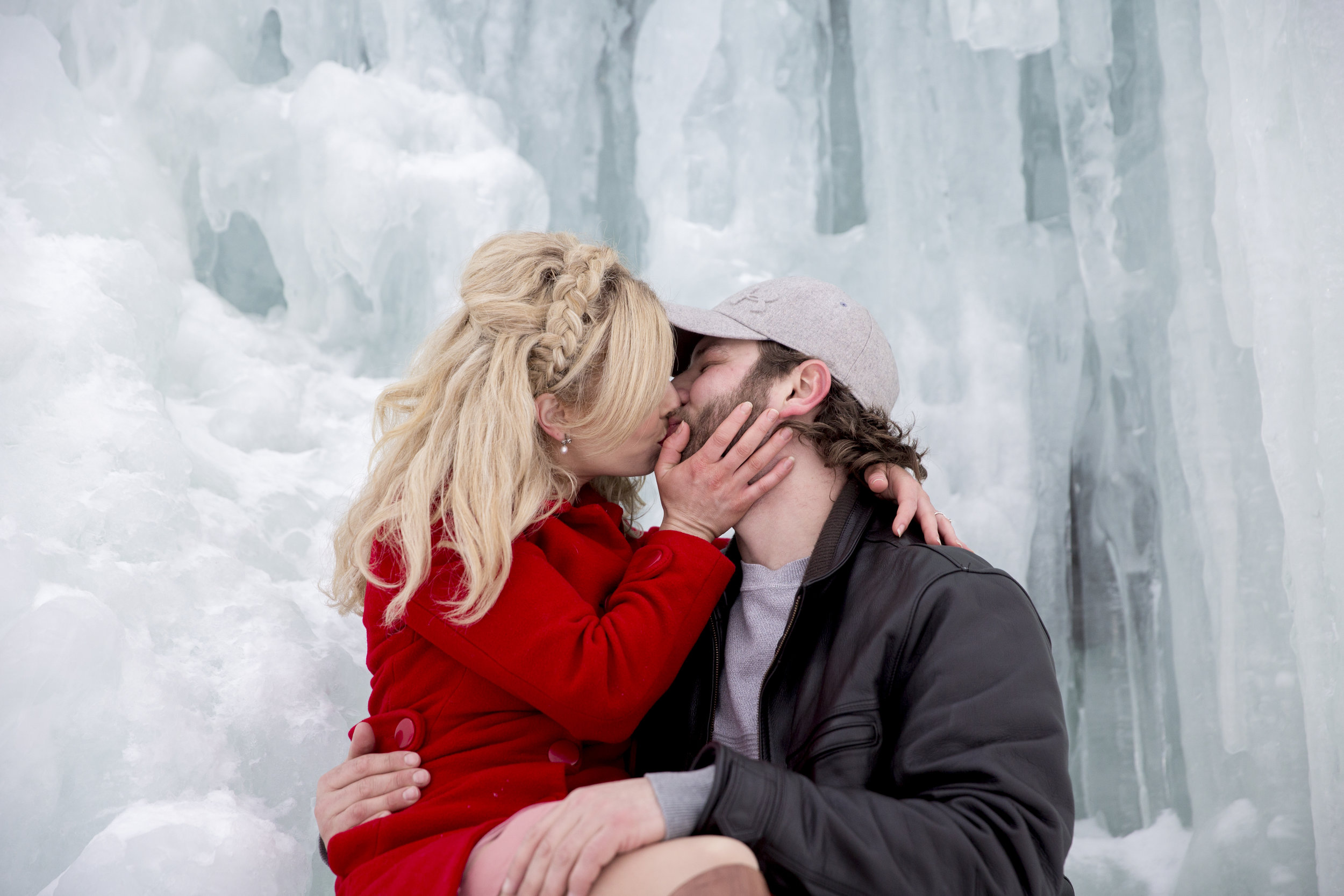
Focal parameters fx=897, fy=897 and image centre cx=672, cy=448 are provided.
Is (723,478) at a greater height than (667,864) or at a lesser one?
greater

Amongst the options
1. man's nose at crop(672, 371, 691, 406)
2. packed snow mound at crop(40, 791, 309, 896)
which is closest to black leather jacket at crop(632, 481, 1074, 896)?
man's nose at crop(672, 371, 691, 406)

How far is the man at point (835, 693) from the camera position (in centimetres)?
100

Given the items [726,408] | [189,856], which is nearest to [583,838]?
[726,408]

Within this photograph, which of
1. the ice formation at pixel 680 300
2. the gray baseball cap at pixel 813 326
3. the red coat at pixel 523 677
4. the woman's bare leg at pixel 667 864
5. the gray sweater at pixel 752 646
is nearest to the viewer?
the woman's bare leg at pixel 667 864

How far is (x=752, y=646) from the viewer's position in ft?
4.88

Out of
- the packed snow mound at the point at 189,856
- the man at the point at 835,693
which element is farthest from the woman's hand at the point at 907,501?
the packed snow mound at the point at 189,856

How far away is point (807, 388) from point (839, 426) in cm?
9

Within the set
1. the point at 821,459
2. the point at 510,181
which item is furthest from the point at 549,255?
the point at 510,181

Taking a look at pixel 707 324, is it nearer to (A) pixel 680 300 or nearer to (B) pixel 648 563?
(B) pixel 648 563

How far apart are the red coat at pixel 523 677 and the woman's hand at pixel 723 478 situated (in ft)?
0.18

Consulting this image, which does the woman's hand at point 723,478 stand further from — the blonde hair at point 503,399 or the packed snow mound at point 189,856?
the packed snow mound at point 189,856

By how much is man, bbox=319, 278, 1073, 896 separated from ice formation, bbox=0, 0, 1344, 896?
1008 mm

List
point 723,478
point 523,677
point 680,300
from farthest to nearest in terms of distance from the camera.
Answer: point 680,300, point 723,478, point 523,677

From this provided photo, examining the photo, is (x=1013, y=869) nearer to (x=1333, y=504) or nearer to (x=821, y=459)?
(x=821, y=459)
